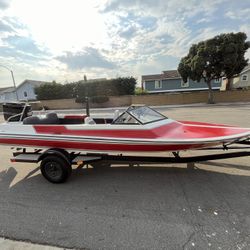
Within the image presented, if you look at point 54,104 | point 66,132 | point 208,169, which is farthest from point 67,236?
point 54,104

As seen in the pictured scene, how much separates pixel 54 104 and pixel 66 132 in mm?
26570

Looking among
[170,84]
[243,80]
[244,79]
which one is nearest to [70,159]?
[170,84]

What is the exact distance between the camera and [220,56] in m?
21.5

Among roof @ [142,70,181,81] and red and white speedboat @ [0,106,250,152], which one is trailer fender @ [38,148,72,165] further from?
roof @ [142,70,181,81]

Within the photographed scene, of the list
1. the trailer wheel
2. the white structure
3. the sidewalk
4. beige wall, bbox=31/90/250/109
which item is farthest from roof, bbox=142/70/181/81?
the sidewalk

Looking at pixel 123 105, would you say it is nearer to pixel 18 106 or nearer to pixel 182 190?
pixel 18 106

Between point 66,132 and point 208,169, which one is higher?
point 66,132

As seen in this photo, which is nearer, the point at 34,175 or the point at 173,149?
the point at 173,149

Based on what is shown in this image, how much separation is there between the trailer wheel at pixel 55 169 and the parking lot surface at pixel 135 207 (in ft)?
0.46

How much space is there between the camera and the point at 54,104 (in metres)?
28.7

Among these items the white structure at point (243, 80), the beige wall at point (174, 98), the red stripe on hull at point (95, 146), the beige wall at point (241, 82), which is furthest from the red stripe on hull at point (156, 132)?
the beige wall at point (241, 82)

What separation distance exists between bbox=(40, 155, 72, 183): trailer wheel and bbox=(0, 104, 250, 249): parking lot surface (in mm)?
139

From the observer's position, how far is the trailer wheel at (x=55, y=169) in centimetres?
377

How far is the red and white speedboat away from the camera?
11.4ft
